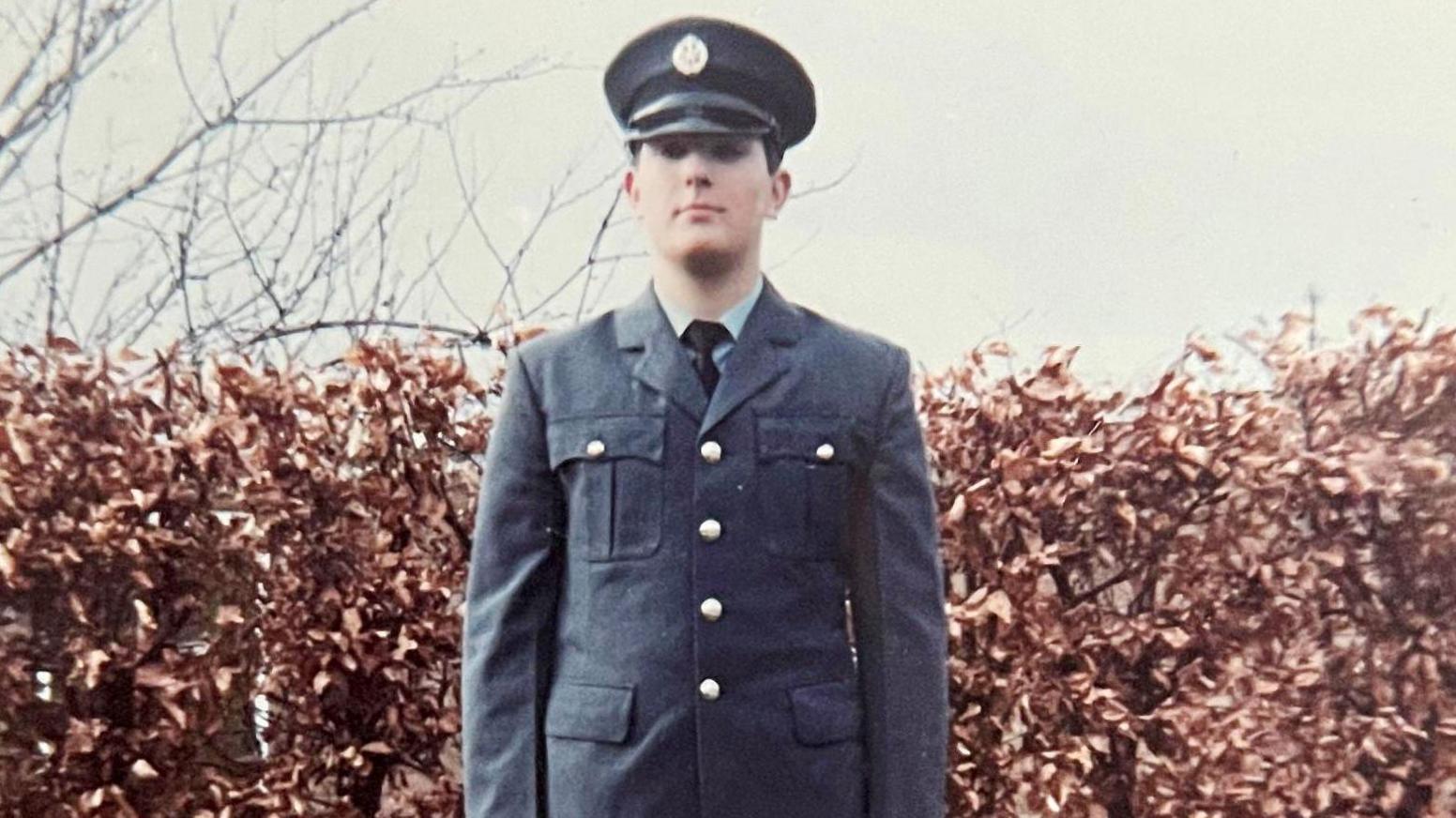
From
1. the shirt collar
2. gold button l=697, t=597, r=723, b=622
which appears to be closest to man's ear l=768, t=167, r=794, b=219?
the shirt collar

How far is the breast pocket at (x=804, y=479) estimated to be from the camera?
5.76 ft

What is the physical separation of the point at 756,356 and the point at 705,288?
0.12m

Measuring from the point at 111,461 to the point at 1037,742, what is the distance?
2.11 meters

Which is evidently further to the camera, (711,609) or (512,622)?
(512,622)

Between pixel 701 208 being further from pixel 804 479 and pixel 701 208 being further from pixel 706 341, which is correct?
pixel 804 479

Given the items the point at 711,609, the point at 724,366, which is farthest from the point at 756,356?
the point at 711,609

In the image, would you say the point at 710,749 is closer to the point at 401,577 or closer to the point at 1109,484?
the point at 401,577

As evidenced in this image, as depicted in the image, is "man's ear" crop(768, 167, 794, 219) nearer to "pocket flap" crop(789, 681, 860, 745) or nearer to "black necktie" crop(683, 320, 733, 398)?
"black necktie" crop(683, 320, 733, 398)

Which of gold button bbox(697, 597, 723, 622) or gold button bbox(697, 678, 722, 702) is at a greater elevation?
gold button bbox(697, 597, 723, 622)

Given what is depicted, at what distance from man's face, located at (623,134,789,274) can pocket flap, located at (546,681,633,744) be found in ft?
1.95

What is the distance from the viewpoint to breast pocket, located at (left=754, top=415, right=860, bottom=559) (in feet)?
5.76

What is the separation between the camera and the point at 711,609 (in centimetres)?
170

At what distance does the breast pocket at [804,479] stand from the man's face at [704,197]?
25cm

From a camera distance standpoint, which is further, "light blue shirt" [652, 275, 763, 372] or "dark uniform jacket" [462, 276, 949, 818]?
"light blue shirt" [652, 275, 763, 372]
